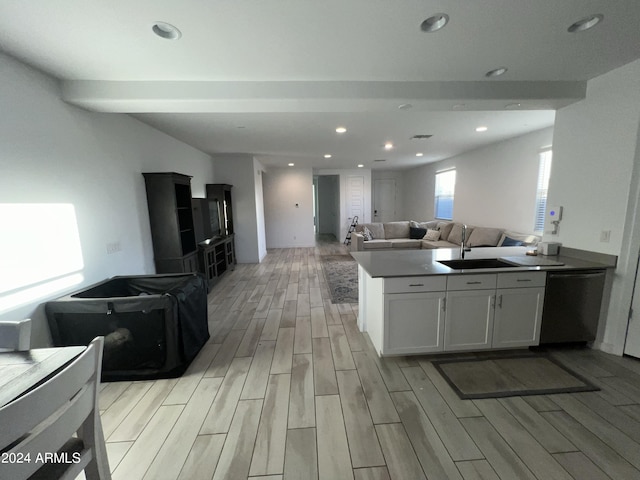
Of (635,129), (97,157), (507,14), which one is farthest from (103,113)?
(635,129)

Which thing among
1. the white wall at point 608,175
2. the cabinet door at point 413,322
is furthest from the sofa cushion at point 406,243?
the cabinet door at point 413,322

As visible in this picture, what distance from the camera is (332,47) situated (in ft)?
6.03

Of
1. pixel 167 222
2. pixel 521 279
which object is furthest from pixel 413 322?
pixel 167 222

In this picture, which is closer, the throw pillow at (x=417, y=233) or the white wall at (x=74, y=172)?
the white wall at (x=74, y=172)

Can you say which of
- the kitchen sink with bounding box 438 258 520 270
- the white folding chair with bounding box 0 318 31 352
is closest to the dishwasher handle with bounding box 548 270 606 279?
the kitchen sink with bounding box 438 258 520 270

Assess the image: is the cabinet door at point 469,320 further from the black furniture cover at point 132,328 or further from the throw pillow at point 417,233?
the throw pillow at point 417,233

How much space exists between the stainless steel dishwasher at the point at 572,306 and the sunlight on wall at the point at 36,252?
4358 millimetres

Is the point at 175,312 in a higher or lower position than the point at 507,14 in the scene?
lower

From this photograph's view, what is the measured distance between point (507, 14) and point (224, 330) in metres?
3.70

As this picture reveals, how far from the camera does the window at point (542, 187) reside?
4188 millimetres

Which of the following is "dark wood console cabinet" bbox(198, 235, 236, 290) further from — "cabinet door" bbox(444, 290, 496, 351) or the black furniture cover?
"cabinet door" bbox(444, 290, 496, 351)

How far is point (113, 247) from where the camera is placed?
2.79 metres

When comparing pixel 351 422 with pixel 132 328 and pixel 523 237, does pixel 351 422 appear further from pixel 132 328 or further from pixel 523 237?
pixel 523 237

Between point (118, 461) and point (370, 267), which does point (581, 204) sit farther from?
point (118, 461)
